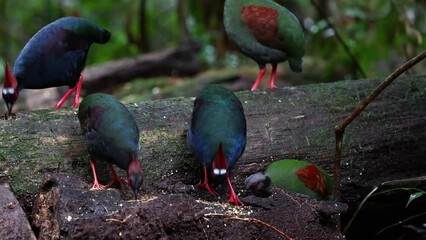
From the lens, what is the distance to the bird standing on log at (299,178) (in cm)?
410

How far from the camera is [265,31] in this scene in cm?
502

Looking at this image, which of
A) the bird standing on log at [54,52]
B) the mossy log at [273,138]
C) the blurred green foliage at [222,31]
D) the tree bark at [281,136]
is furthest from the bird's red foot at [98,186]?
the blurred green foliage at [222,31]

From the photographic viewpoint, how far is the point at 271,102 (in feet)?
16.1

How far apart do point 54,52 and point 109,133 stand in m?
0.95

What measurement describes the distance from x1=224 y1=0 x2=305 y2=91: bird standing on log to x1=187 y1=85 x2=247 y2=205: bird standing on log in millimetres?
975

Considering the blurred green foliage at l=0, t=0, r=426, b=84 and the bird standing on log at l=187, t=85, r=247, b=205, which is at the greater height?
the bird standing on log at l=187, t=85, r=247, b=205

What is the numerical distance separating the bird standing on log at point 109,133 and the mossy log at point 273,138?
0.22 meters

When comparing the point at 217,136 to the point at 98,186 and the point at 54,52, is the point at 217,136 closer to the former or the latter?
the point at 98,186

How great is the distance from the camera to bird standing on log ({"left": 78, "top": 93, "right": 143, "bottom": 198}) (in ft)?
12.1

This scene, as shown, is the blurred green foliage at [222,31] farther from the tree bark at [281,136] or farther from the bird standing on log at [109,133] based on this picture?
the bird standing on log at [109,133]

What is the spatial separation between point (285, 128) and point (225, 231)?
4.68 ft

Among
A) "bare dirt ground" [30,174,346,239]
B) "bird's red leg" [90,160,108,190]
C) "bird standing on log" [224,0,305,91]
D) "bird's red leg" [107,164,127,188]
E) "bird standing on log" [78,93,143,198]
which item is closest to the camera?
"bare dirt ground" [30,174,346,239]

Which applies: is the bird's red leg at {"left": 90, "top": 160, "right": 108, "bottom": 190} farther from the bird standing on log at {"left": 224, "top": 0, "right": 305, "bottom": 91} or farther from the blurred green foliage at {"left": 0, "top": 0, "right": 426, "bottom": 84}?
the blurred green foliage at {"left": 0, "top": 0, "right": 426, "bottom": 84}

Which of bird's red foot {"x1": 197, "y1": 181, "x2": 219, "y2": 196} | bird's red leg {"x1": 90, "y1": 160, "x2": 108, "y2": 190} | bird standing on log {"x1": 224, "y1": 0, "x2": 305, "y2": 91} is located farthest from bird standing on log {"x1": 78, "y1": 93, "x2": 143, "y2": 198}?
bird standing on log {"x1": 224, "y1": 0, "x2": 305, "y2": 91}
